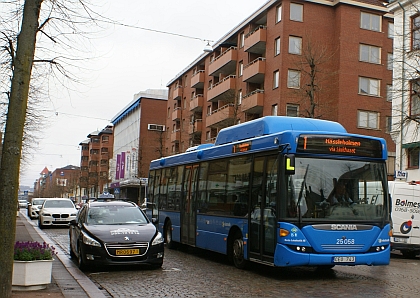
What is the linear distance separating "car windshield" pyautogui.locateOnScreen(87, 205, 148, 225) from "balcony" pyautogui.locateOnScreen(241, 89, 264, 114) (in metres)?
30.6

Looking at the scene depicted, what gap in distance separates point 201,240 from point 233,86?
117ft

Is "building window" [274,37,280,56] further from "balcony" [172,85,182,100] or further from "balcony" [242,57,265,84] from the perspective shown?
"balcony" [172,85,182,100]

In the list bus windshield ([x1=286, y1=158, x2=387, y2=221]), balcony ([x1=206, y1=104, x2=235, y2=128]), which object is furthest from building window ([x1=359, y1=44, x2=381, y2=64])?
bus windshield ([x1=286, y1=158, x2=387, y2=221])

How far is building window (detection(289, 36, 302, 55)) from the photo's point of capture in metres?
43.6

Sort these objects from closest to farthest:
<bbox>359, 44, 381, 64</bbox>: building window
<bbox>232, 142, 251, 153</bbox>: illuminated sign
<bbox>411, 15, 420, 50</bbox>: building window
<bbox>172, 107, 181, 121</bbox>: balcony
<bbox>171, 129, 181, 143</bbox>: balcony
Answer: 1. <bbox>232, 142, 251, 153</bbox>: illuminated sign
2. <bbox>411, 15, 420, 50</bbox>: building window
3. <bbox>359, 44, 381, 64</bbox>: building window
4. <bbox>171, 129, 181, 143</bbox>: balcony
5. <bbox>172, 107, 181, 121</bbox>: balcony

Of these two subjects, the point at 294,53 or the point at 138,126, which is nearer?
the point at 294,53

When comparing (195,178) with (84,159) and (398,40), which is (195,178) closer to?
(398,40)

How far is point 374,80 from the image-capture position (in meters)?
45.7

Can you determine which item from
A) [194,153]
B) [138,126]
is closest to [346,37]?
[194,153]

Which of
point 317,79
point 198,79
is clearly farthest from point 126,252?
point 198,79

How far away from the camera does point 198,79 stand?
202 feet

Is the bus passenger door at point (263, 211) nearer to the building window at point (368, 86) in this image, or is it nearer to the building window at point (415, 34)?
the building window at point (415, 34)

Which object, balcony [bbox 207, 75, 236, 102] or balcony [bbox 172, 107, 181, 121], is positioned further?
balcony [bbox 172, 107, 181, 121]

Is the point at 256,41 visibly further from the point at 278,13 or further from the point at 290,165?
the point at 290,165
